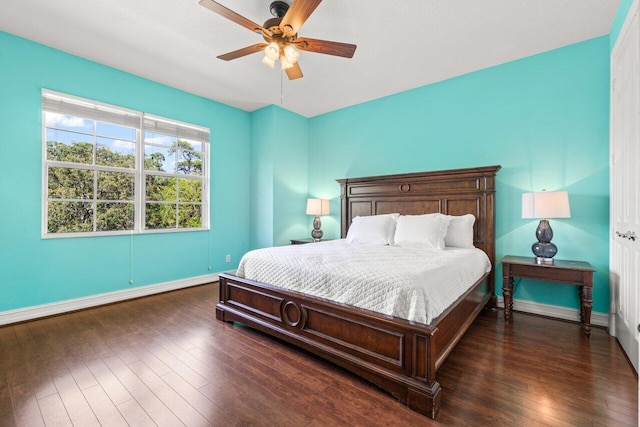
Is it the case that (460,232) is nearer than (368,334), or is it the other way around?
(368,334)

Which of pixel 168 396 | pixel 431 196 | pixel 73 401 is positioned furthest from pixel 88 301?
pixel 431 196

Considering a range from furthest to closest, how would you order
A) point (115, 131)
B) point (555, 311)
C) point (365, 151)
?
1. point (365, 151)
2. point (115, 131)
3. point (555, 311)

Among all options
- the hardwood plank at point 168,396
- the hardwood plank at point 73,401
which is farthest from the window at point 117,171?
the hardwood plank at point 168,396

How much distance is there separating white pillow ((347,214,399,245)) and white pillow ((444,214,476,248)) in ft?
2.07

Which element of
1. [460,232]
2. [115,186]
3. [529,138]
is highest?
[529,138]

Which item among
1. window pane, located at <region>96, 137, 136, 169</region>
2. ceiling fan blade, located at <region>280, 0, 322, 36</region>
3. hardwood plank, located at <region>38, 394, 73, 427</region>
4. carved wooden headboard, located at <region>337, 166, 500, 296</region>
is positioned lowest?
hardwood plank, located at <region>38, 394, 73, 427</region>

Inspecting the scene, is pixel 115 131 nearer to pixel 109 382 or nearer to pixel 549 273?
pixel 109 382

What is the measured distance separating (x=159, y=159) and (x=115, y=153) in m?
0.53

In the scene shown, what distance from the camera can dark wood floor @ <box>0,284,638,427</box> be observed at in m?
1.56

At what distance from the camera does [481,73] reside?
3514mm

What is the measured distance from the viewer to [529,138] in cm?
321

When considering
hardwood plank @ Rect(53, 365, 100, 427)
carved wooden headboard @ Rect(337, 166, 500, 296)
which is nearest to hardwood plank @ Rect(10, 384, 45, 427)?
hardwood plank @ Rect(53, 365, 100, 427)

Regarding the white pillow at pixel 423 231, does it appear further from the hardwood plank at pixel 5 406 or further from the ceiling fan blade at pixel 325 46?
the hardwood plank at pixel 5 406

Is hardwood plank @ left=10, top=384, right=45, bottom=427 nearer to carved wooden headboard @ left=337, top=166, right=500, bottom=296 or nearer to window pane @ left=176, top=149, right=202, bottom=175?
window pane @ left=176, top=149, right=202, bottom=175
